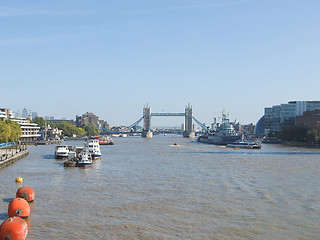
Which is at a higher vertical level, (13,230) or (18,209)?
(18,209)

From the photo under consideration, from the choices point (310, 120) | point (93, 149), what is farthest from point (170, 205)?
point (310, 120)

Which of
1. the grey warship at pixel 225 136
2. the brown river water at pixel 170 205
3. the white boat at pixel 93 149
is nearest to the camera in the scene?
the brown river water at pixel 170 205

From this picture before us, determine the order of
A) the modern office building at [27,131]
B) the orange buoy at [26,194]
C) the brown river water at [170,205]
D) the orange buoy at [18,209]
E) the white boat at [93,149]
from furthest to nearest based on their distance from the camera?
the modern office building at [27,131]
the white boat at [93,149]
the orange buoy at [26,194]
the orange buoy at [18,209]
the brown river water at [170,205]

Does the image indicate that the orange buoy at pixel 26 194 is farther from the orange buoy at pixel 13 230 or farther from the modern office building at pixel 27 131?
the modern office building at pixel 27 131

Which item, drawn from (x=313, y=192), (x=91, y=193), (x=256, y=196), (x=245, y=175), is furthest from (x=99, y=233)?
(x=245, y=175)

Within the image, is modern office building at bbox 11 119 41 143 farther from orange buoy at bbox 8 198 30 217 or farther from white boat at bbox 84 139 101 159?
orange buoy at bbox 8 198 30 217

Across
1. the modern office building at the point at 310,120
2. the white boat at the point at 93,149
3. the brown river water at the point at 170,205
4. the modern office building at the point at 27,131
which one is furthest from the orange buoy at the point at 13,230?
the modern office building at the point at 27,131

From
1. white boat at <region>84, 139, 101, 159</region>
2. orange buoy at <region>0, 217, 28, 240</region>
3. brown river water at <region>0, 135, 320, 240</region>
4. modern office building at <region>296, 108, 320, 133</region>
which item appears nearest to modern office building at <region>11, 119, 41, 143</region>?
white boat at <region>84, 139, 101, 159</region>

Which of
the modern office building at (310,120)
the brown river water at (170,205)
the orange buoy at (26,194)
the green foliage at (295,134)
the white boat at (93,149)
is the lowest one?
the brown river water at (170,205)

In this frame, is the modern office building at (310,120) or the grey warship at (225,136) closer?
the grey warship at (225,136)

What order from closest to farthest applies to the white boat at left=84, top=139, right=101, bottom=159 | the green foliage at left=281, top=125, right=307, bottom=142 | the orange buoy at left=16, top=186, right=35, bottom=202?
the orange buoy at left=16, top=186, right=35, bottom=202, the white boat at left=84, top=139, right=101, bottom=159, the green foliage at left=281, top=125, right=307, bottom=142

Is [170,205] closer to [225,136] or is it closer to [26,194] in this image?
[26,194]

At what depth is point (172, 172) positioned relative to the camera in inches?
2181

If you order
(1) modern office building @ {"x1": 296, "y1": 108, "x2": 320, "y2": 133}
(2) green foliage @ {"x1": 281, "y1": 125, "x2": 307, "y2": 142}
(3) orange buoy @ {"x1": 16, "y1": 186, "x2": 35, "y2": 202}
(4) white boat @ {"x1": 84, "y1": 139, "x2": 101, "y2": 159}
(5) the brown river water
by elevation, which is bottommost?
(5) the brown river water
